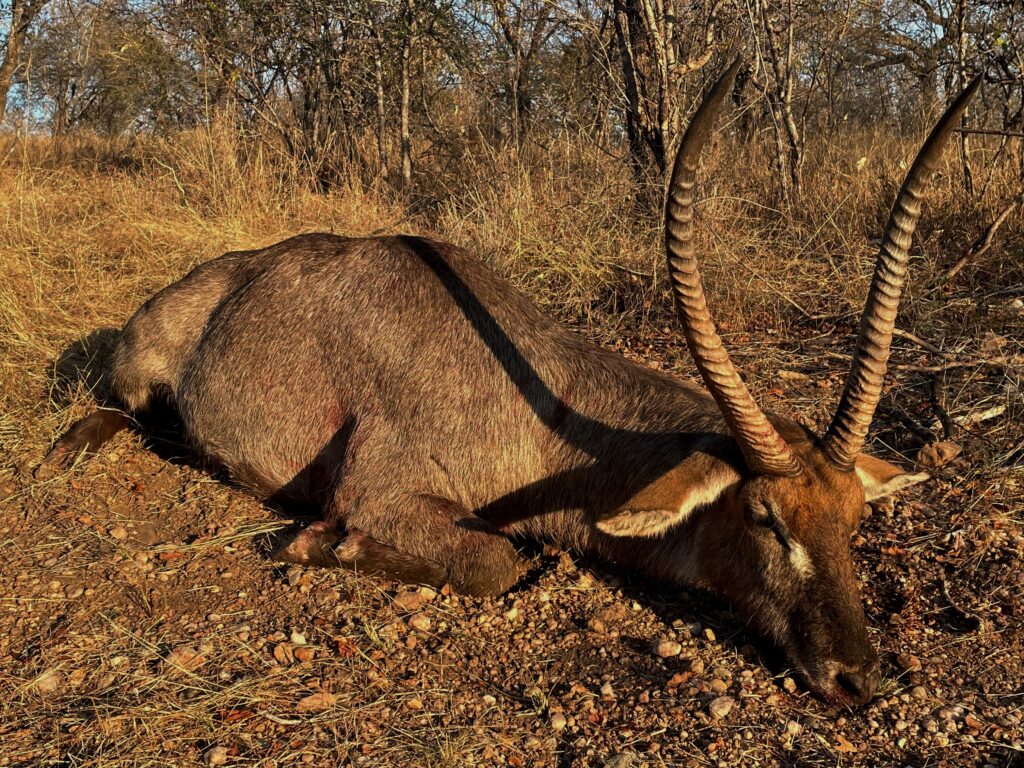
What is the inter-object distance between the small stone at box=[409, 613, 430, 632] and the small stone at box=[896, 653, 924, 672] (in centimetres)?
157

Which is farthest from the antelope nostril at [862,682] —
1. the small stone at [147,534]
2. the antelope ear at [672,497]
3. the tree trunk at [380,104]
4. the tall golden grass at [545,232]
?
the tree trunk at [380,104]

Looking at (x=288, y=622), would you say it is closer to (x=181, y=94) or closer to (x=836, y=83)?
(x=181, y=94)

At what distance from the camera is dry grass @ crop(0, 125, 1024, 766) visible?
253 cm

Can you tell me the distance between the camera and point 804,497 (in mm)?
2678

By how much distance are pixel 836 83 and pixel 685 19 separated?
9047 millimetres

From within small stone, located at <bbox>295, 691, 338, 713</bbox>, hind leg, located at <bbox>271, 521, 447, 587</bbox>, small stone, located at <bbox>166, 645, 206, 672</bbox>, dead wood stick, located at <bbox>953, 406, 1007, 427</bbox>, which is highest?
dead wood stick, located at <bbox>953, 406, 1007, 427</bbox>

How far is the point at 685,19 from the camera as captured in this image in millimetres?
7004

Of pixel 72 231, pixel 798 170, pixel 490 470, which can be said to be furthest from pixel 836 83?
pixel 490 470

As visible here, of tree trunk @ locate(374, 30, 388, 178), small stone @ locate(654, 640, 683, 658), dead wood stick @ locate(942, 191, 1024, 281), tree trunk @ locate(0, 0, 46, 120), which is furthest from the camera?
tree trunk @ locate(0, 0, 46, 120)

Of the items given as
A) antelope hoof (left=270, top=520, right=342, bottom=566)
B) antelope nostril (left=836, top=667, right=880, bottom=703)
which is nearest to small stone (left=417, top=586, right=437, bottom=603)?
antelope hoof (left=270, top=520, right=342, bottom=566)

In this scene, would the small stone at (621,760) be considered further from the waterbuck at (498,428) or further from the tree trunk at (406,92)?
the tree trunk at (406,92)

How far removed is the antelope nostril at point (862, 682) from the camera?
257 centimetres

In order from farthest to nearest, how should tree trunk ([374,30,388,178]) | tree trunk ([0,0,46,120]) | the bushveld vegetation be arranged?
tree trunk ([0,0,46,120]) → tree trunk ([374,30,388,178]) → the bushveld vegetation

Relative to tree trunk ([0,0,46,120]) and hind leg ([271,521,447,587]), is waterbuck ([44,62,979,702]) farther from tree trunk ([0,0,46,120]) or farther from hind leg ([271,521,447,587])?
tree trunk ([0,0,46,120])
